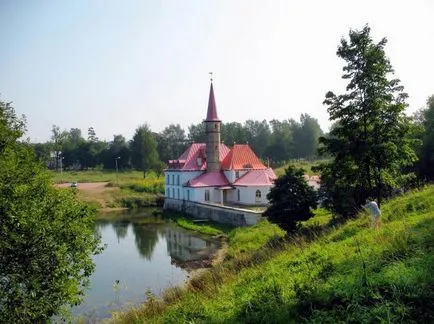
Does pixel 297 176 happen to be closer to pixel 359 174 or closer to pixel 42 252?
pixel 359 174

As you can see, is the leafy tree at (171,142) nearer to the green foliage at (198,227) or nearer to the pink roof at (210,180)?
the pink roof at (210,180)

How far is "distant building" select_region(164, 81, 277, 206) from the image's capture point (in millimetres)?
40438

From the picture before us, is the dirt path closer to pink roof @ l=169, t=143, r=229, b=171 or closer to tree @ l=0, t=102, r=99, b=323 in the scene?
pink roof @ l=169, t=143, r=229, b=171

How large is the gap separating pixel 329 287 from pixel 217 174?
3877 cm

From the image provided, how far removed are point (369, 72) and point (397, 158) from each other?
3812 mm

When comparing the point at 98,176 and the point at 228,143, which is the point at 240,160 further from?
the point at 228,143

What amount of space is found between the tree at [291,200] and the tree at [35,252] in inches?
497

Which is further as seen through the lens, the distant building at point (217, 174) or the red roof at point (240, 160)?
the red roof at point (240, 160)

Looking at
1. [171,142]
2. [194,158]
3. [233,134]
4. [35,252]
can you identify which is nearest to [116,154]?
[171,142]

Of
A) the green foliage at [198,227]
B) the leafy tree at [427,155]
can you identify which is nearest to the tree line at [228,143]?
the green foliage at [198,227]

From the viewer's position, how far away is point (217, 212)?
123 ft

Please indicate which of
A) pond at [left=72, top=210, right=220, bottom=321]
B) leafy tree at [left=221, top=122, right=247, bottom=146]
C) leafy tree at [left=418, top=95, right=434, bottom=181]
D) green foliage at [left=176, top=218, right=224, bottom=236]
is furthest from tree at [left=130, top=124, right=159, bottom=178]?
leafy tree at [left=418, top=95, right=434, bottom=181]

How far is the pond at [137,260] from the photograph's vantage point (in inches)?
695

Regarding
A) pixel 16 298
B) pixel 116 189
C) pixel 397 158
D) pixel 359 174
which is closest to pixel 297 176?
pixel 359 174
